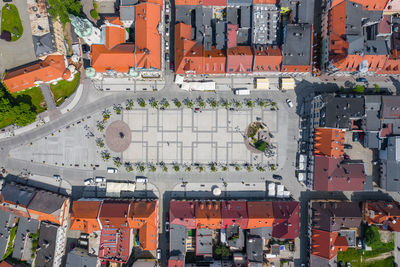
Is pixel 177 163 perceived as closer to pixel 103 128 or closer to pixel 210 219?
pixel 210 219

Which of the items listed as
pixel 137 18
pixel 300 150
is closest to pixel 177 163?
pixel 300 150

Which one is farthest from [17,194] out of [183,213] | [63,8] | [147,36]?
[147,36]

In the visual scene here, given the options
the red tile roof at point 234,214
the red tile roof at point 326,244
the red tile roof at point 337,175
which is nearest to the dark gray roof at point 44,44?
the red tile roof at point 234,214

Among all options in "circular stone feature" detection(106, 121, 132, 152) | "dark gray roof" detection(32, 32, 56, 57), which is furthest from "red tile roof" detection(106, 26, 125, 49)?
"circular stone feature" detection(106, 121, 132, 152)

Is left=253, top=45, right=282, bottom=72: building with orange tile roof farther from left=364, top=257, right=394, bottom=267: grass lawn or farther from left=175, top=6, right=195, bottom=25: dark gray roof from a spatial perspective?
left=364, top=257, right=394, bottom=267: grass lawn

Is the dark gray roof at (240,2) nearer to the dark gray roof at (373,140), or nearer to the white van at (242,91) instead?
the white van at (242,91)

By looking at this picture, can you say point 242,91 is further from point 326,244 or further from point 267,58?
point 326,244
